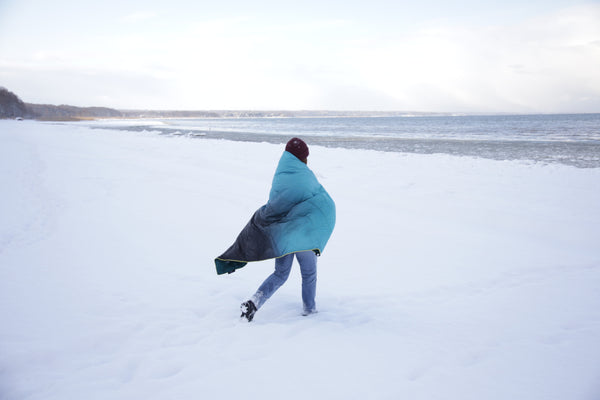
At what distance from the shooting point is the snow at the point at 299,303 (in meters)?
2.54

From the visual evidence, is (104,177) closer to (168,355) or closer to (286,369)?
(168,355)

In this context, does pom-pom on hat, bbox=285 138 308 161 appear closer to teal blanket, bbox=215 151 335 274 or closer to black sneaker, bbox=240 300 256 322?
teal blanket, bbox=215 151 335 274

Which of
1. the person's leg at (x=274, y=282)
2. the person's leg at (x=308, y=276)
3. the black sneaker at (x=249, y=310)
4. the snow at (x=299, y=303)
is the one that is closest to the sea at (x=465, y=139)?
the snow at (x=299, y=303)

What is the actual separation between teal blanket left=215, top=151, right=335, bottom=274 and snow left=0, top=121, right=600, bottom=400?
79 centimetres

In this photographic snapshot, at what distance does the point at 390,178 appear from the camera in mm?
11695

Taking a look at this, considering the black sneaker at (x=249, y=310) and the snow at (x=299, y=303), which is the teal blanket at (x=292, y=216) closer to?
the black sneaker at (x=249, y=310)

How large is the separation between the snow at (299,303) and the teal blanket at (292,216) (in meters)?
0.79

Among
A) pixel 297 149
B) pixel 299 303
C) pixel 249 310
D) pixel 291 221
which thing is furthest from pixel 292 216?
pixel 299 303

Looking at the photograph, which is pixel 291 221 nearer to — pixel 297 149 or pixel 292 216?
pixel 292 216

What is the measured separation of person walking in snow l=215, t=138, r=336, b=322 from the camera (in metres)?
3.10

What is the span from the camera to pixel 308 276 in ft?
11.0

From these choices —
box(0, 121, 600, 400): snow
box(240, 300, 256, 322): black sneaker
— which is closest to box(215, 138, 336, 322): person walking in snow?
box(240, 300, 256, 322): black sneaker

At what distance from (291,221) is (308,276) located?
1.94 feet

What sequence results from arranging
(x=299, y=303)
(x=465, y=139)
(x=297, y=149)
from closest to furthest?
(x=297, y=149) → (x=299, y=303) → (x=465, y=139)
